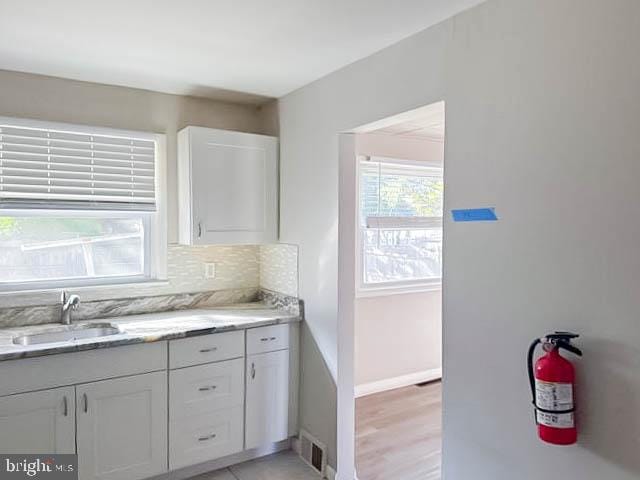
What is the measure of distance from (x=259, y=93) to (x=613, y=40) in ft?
6.92

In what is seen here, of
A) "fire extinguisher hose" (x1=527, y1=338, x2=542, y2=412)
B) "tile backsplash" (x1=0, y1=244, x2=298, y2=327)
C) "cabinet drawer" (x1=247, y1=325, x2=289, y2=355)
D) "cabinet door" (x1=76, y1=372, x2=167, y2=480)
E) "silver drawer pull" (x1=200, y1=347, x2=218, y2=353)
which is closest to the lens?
"fire extinguisher hose" (x1=527, y1=338, x2=542, y2=412)

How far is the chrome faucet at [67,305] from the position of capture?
2.76 m

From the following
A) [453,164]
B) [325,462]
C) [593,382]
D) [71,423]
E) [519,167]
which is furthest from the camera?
[325,462]

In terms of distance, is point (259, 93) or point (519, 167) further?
point (259, 93)

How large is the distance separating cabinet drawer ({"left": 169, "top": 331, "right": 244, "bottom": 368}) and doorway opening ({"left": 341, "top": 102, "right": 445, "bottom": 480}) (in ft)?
3.85

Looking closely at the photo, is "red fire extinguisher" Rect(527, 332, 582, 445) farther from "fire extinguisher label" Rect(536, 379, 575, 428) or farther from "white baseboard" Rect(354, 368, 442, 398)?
"white baseboard" Rect(354, 368, 442, 398)

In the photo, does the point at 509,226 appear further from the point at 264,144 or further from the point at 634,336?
the point at 264,144

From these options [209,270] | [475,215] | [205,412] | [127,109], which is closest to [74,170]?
[127,109]

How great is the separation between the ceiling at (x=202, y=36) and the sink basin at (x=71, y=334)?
1425mm

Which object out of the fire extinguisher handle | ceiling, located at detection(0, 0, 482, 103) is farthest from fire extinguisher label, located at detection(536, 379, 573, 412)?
ceiling, located at detection(0, 0, 482, 103)

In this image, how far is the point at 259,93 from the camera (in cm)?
311

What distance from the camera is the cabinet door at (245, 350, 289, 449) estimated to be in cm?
285

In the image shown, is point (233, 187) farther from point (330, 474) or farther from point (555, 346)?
point (555, 346)

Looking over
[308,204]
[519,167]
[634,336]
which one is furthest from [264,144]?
[634,336]
